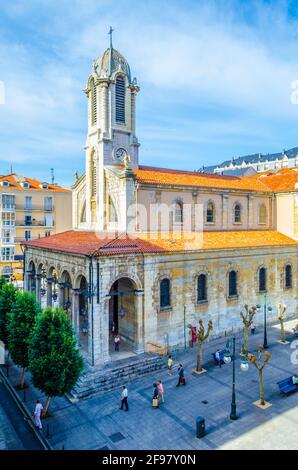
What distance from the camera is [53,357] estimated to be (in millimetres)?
16516

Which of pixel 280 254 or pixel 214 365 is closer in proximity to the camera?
pixel 214 365

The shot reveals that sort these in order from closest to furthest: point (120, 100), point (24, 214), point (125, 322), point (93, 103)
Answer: point (125, 322)
point (120, 100)
point (93, 103)
point (24, 214)

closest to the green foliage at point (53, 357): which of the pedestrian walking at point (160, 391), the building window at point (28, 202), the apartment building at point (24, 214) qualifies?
the pedestrian walking at point (160, 391)

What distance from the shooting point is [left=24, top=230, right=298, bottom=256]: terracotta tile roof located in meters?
23.5

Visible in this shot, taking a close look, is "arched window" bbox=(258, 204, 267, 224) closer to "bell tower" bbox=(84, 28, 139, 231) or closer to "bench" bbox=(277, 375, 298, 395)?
"bell tower" bbox=(84, 28, 139, 231)

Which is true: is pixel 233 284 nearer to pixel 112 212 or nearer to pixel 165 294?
pixel 165 294

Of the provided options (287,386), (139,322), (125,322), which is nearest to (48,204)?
(125,322)

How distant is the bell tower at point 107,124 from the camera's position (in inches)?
1162

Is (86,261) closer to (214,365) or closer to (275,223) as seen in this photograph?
(214,365)

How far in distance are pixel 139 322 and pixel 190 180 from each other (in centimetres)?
1408

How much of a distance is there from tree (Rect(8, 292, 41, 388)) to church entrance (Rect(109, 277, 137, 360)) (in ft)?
18.0
